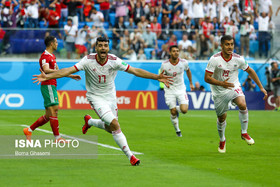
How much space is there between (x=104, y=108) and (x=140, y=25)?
1903cm

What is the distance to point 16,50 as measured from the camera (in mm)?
28203

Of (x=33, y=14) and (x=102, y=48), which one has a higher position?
(x=102, y=48)

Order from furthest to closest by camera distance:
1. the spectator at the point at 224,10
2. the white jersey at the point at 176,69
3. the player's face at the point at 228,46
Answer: the spectator at the point at 224,10 → the white jersey at the point at 176,69 → the player's face at the point at 228,46

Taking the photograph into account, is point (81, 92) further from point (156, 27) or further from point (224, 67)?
point (224, 67)

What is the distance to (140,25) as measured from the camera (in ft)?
96.6

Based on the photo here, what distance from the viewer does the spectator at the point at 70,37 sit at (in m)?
28.0

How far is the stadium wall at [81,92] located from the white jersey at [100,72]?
685 inches

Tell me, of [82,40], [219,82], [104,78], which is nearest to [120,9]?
[82,40]

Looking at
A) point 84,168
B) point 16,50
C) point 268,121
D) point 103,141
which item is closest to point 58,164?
point 84,168

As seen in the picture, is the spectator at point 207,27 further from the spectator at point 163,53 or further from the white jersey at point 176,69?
the white jersey at point 176,69

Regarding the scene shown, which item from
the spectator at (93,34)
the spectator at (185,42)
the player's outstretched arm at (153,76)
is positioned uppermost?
the player's outstretched arm at (153,76)

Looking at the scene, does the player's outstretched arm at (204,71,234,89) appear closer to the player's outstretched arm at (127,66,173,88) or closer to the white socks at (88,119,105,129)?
the player's outstretched arm at (127,66,173,88)

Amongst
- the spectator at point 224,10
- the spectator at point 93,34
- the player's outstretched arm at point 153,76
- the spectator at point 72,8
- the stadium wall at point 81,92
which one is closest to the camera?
the player's outstretched arm at point 153,76

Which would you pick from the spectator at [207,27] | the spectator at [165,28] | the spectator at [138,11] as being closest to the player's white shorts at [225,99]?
the spectator at [165,28]
